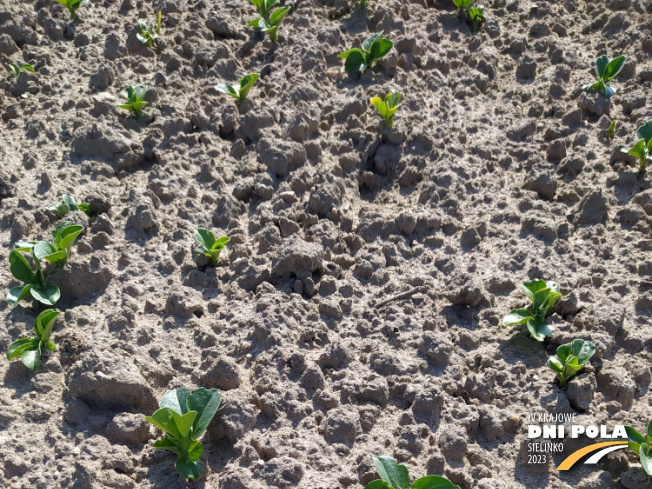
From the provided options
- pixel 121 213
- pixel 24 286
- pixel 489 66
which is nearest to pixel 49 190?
pixel 121 213

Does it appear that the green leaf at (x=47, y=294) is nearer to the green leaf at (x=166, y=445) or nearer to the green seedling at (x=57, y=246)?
the green seedling at (x=57, y=246)

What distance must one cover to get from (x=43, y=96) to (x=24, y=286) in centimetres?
132

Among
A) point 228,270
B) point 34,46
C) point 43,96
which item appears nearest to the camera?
point 228,270

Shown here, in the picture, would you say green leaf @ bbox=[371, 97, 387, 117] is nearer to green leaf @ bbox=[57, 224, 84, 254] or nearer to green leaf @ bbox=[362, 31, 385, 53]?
green leaf @ bbox=[362, 31, 385, 53]

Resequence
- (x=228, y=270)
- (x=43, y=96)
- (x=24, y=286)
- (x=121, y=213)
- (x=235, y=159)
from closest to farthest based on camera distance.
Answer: (x=24, y=286)
(x=228, y=270)
(x=121, y=213)
(x=235, y=159)
(x=43, y=96)

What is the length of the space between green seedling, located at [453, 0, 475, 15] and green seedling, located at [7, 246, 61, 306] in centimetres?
271

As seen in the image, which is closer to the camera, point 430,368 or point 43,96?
point 430,368

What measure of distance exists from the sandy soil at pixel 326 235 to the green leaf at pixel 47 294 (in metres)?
0.06

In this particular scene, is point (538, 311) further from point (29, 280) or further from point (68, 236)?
point (29, 280)

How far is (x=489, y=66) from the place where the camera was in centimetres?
357

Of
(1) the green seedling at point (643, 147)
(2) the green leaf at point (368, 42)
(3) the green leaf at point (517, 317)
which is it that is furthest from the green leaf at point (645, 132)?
(2) the green leaf at point (368, 42)

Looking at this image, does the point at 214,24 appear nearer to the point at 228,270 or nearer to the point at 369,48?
the point at 369,48

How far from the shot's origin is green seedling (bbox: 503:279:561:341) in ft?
8.14

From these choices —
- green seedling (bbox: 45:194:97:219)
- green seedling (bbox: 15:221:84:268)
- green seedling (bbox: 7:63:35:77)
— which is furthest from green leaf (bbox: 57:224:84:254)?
green seedling (bbox: 7:63:35:77)
